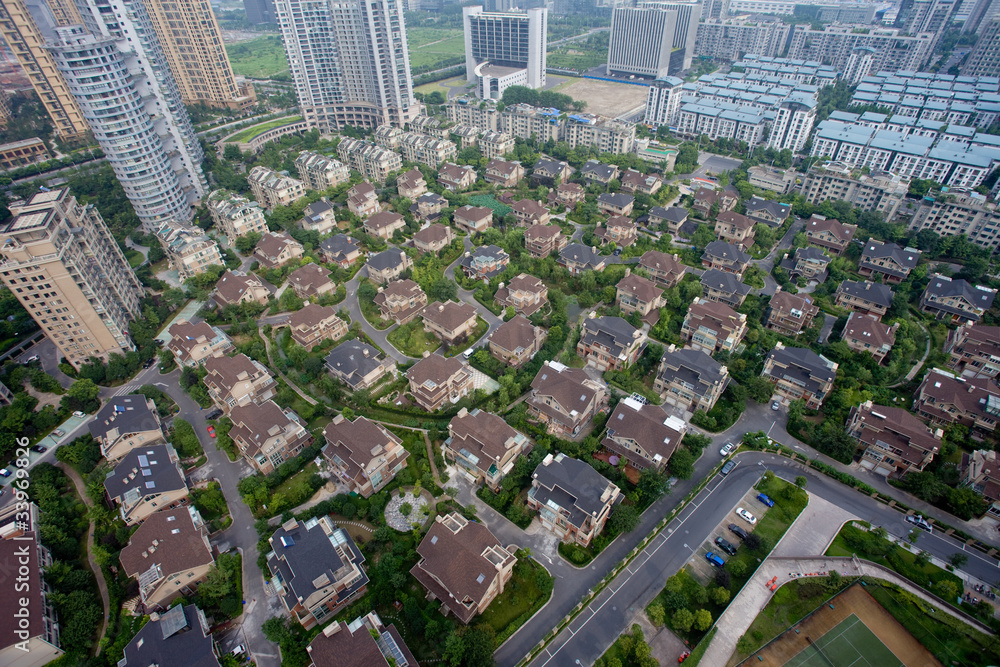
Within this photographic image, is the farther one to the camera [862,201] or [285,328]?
[862,201]

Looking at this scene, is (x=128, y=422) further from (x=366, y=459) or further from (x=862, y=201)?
(x=862, y=201)

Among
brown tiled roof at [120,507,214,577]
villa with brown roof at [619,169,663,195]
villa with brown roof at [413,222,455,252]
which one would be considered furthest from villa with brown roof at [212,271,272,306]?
villa with brown roof at [619,169,663,195]

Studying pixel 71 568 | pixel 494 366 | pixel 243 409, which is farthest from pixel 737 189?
pixel 71 568

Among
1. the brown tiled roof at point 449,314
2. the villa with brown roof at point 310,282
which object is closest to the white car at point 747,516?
the brown tiled roof at point 449,314

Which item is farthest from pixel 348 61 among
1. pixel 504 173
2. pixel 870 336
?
pixel 870 336

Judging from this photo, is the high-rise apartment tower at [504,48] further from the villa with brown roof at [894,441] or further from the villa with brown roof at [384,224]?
the villa with brown roof at [894,441]

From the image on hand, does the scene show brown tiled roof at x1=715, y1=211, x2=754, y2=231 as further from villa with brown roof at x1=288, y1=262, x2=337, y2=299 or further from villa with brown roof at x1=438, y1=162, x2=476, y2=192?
villa with brown roof at x1=288, y1=262, x2=337, y2=299
